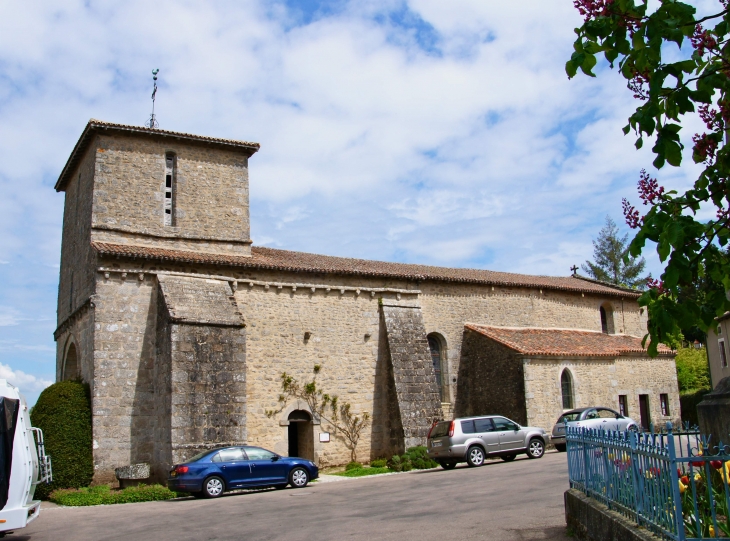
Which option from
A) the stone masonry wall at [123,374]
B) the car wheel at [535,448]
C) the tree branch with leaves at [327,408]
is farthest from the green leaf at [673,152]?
the tree branch with leaves at [327,408]

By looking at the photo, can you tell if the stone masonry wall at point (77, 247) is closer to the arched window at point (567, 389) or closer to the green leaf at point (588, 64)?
the arched window at point (567, 389)

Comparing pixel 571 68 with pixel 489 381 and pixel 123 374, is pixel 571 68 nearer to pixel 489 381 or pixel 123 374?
pixel 123 374

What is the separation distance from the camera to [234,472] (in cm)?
1543

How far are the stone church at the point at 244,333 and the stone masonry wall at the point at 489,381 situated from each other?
6 centimetres

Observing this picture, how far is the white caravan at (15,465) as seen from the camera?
31.4 ft

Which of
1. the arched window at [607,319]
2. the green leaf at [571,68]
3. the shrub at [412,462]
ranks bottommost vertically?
the shrub at [412,462]

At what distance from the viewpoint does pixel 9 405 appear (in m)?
10.4

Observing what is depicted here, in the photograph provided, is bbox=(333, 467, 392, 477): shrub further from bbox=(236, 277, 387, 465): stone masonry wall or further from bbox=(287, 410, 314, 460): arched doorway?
bbox=(287, 410, 314, 460): arched doorway

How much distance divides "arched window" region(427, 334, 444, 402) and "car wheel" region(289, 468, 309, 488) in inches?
346

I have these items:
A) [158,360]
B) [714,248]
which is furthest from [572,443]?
[158,360]

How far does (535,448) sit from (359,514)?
9.70 metres

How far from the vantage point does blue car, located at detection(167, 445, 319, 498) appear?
590 inches

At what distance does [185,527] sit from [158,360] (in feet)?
27.9

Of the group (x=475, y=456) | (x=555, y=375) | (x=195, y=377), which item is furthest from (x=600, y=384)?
(x=195, y=377)
